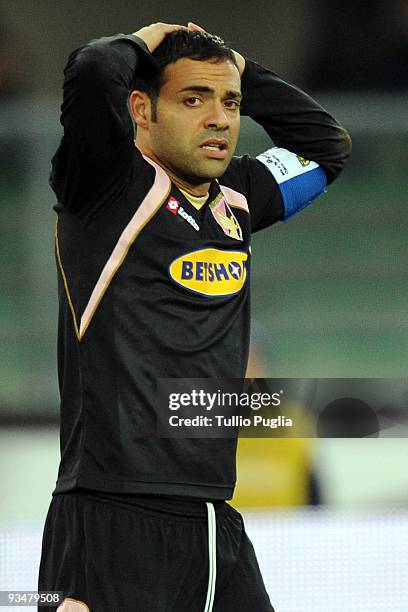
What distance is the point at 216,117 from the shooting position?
2123 millimetres

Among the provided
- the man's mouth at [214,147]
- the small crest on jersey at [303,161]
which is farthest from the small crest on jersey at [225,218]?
the small crest on jersey at [303,161]

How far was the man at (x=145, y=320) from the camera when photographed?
1.99 metres

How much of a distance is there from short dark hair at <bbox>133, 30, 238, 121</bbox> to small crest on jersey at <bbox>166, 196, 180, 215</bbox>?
0.50 ft

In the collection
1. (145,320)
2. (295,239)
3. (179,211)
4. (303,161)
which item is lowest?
(145,320)

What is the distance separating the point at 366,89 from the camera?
5.84 meters

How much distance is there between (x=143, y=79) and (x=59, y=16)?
13.7 ft

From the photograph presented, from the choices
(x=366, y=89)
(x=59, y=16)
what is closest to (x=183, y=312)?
(x=366, y=89)

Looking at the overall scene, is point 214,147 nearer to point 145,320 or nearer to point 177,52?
point 177,52

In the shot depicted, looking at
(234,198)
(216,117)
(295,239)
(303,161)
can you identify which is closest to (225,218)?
(234,198)

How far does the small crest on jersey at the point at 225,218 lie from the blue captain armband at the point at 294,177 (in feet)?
0.59

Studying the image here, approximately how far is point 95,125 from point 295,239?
3.95m

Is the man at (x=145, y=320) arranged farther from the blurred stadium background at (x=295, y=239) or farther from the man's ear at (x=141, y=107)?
the blurred stadium background at (x=295, y=239)

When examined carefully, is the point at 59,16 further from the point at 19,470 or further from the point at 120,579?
→ the point at 120,579

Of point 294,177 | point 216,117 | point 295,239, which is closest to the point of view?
point 216,117
